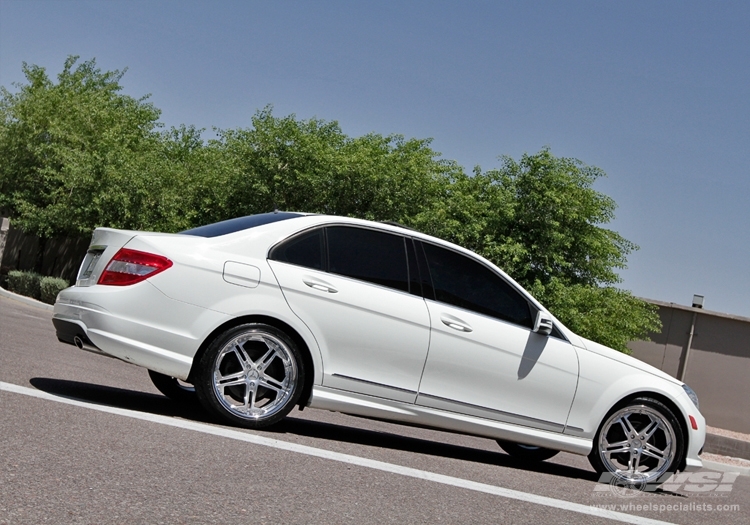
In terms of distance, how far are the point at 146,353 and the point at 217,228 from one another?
1152mm

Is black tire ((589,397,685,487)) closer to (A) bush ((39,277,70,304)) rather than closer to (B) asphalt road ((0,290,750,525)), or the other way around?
(B) asphalt road ((0,290,750,525))

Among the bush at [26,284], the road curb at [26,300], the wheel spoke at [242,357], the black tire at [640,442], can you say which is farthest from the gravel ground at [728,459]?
the bush at [26,284]

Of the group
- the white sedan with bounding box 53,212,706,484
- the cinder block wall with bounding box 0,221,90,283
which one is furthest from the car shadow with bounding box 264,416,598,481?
the cinder block wall with bounding box 0,221,90,283

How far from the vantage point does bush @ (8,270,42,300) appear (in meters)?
29.3

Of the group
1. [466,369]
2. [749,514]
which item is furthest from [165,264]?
[749,514]

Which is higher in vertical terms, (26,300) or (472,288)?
(472,288)

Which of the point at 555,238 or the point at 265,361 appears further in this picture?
the point at 555,238

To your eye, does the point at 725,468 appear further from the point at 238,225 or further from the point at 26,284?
the point at 26,284

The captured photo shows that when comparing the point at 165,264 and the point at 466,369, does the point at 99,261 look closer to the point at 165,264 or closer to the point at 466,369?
the point at 165,264

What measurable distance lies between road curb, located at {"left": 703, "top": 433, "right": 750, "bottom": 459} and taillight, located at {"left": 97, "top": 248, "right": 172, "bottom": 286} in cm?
1287

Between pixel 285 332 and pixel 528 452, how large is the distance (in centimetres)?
286

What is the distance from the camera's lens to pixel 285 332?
661cm

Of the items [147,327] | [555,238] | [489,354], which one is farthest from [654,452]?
[555,238]

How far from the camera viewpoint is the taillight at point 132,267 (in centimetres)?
645
